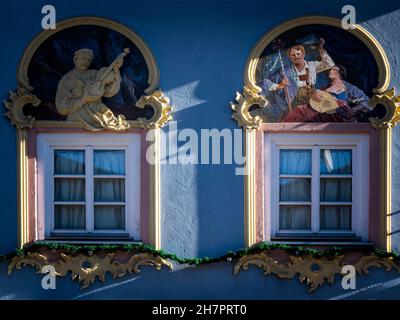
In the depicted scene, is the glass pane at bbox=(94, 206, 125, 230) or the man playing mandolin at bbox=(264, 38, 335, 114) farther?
the glass pane at bbox=(94, 206, 125, 230)

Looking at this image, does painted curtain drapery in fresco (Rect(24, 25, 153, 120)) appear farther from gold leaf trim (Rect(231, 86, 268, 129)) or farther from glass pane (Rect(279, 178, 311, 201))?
glass pane (Rect(279, 178, 311, 201))

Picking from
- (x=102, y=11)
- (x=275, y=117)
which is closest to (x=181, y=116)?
(x=275, y=117)

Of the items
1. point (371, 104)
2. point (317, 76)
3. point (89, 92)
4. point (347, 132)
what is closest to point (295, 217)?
point (347, 132)

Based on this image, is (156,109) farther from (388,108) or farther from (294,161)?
(388,108)

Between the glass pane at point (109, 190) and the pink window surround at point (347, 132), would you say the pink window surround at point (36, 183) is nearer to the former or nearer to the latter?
the glass pane at point (109, 190)

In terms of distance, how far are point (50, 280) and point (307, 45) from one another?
14.2ft

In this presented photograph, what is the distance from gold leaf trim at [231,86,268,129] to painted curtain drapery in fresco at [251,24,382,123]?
104mm

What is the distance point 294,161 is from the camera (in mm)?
6602

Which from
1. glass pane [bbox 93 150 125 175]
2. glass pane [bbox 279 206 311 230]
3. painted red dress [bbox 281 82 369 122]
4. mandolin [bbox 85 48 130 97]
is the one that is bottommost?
glass pane [bbox 279 206 311 230]

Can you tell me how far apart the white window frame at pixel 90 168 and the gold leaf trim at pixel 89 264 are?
0.31 metres

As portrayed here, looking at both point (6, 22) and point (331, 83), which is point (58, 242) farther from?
point (331, 83)

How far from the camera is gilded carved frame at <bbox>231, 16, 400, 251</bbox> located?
6.34 meters

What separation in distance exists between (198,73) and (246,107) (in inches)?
28.5

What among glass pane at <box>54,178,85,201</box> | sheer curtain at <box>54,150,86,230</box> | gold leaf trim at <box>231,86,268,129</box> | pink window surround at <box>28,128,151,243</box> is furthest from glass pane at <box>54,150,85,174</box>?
gold leaf trim at <box>231,86,268,129</box>
